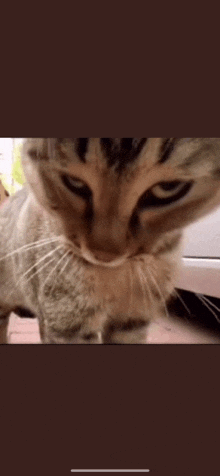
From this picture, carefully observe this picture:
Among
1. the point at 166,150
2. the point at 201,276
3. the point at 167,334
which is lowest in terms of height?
the point at 167,334

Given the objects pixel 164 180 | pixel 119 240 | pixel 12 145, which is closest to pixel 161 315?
pixel 119 240

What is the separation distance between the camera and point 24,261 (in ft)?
3.31

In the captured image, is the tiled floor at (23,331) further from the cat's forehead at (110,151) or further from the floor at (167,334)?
the cat's forehead at (110,151)

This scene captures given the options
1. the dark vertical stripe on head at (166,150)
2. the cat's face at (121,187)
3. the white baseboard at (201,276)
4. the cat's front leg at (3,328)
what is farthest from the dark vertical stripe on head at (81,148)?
the cat's front leg at (3,328)

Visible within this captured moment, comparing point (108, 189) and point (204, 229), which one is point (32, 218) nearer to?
point (108, 189)

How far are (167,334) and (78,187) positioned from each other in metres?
0.38

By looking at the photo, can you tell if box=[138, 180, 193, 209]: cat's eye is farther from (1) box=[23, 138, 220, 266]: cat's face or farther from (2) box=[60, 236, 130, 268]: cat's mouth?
(2) box=[60, 236, 130, 268]: cat's mouth

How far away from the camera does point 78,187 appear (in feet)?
2.98

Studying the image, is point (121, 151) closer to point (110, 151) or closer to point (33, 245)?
point (110, 151)

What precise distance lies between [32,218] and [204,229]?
377mm

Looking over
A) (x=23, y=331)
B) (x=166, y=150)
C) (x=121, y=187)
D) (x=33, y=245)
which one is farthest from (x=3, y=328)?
(x=166, y=150)

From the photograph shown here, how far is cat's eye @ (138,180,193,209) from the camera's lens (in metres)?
0.88

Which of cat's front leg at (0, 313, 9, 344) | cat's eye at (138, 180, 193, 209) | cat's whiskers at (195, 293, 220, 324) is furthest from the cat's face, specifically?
cat's front leg at (0, 313, 9, 344)

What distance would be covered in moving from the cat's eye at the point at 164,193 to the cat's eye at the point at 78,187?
108 mm
